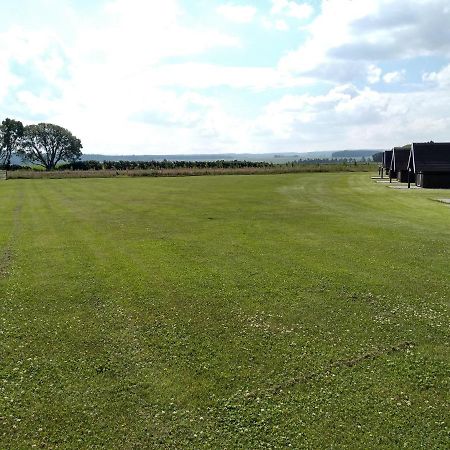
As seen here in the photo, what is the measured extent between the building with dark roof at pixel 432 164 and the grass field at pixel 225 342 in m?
34.1

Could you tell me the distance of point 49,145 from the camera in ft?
435

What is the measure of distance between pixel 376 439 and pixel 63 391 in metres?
6.03

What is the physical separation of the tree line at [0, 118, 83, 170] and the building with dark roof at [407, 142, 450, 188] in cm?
10351

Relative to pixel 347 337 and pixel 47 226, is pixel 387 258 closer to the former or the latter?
pixel 347 337

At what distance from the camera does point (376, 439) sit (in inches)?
290

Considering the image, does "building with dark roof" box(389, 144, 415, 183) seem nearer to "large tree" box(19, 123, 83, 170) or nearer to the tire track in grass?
the tire track in grass

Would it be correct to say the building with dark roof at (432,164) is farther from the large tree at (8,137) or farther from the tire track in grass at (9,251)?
the large tree at (8,137)

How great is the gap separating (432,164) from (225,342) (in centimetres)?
5070

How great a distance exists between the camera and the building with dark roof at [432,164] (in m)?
52.6

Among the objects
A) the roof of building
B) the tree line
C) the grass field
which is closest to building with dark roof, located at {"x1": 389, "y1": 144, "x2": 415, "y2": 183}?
the roof of building

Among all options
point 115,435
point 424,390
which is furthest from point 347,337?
point 115,435

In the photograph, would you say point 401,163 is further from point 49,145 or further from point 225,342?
point 49,145

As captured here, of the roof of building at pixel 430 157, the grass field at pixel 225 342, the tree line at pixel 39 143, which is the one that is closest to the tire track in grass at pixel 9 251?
the grass field at pixel 225 342

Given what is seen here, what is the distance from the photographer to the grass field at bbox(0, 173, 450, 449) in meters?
7.69
